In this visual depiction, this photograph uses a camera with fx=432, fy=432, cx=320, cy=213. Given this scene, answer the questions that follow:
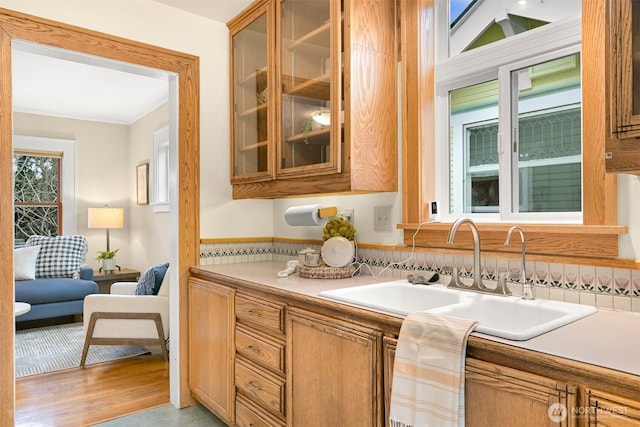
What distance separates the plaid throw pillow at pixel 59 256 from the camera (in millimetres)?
4797

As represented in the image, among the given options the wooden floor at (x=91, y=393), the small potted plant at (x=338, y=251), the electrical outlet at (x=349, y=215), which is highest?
the electrical outlet at (x=349, y=215)

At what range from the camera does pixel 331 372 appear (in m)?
1.56

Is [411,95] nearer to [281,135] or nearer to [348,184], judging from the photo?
[348,184]

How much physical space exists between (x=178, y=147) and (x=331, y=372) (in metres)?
1.74

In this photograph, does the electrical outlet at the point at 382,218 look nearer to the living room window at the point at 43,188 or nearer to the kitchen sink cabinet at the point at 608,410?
the kitchen sink cabinet at the point at 608,410

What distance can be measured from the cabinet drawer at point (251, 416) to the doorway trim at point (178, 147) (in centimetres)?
66

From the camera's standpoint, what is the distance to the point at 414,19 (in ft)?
6.80

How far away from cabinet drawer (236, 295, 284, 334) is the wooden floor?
1103 mm

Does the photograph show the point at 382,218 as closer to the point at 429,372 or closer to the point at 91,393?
the point at 429,372

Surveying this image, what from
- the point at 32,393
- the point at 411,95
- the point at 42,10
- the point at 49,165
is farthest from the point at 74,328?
the point at 411,95

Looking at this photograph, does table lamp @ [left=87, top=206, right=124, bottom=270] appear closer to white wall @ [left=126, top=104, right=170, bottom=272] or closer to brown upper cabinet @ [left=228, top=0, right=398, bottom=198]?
white wall @ [left=126, top=104, right=170, bottom=272]

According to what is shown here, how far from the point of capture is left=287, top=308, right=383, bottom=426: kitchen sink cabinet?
1.40 metres

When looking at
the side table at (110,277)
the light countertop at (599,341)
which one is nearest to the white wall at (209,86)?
the light countertop at (599,341)

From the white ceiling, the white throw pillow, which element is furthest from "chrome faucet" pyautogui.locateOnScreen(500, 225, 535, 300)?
the white throw pillow
